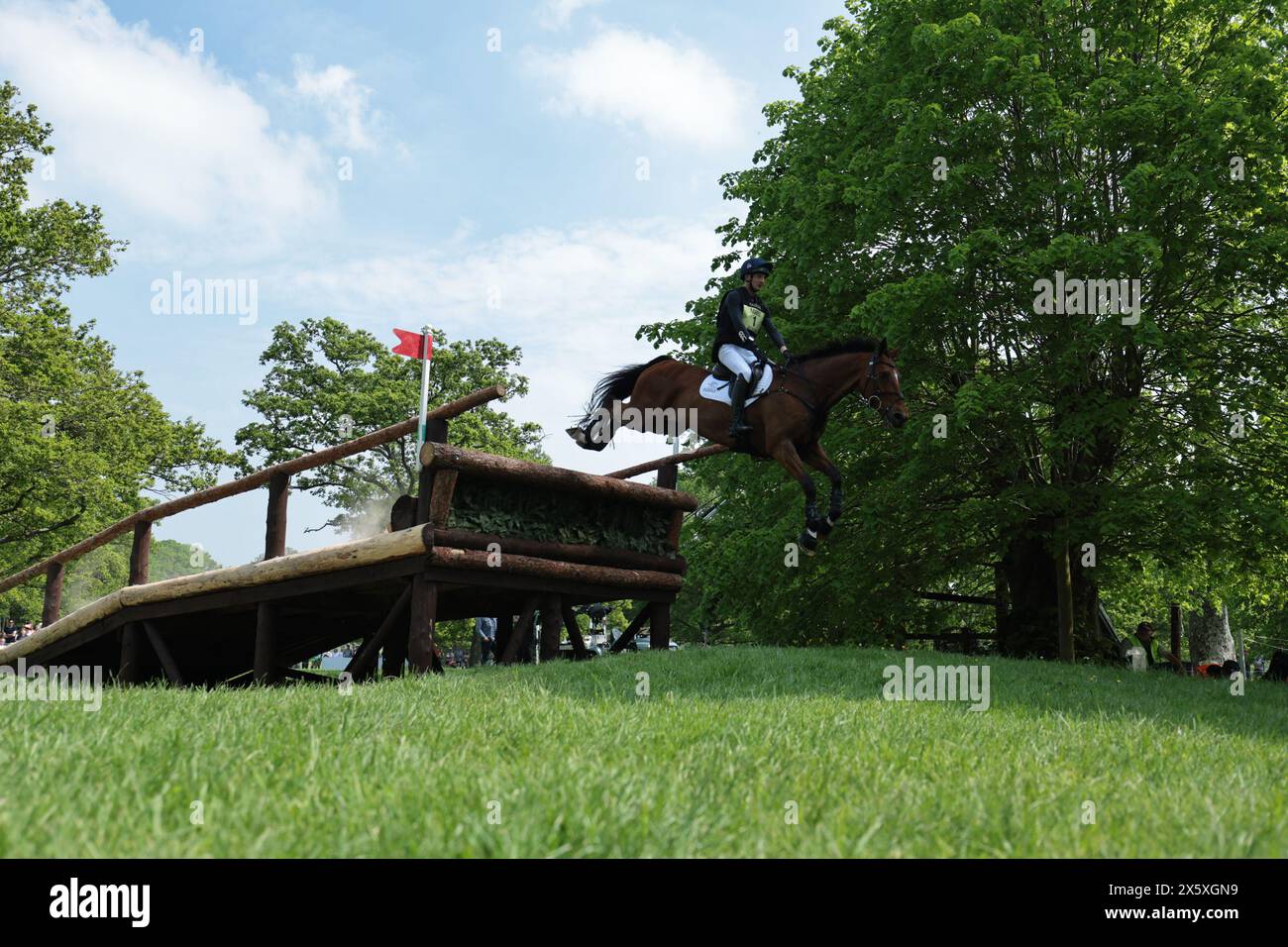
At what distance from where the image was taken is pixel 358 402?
39344 mm

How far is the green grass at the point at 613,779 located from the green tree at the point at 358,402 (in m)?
34.0

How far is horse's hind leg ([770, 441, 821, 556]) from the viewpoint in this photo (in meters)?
9.66

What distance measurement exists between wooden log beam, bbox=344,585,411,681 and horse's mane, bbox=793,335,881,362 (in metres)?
4.91

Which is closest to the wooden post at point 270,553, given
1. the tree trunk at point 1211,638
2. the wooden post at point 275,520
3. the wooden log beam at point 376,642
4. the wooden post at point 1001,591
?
the wooden post at point 275,520

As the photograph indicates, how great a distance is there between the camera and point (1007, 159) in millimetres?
17078

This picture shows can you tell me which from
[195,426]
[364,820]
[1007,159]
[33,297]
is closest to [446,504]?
[364,820]

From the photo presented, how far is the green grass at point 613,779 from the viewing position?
3.04m

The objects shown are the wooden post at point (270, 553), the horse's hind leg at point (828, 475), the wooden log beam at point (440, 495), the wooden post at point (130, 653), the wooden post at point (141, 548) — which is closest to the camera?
the horse's hind leg at point (828, 475)

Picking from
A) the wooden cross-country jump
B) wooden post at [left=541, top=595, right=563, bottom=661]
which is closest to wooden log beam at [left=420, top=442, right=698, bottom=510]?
the wooden cross-country jump

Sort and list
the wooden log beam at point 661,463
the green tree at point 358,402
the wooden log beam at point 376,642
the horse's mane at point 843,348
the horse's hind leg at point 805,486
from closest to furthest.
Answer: the horse's hind leg at point 805,486 → the horse's mane at point 843,348 → the wooden log beam at point 376,642 → the wooden log beam at point 661,463 → the green tree at point 358,402

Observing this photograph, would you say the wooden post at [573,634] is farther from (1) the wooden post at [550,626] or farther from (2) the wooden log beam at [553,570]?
(2) the wooden log beam at [553,570]

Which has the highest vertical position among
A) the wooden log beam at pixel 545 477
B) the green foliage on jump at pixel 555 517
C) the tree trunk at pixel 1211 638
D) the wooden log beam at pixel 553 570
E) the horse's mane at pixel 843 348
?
the horse's mane at pixel 843 348

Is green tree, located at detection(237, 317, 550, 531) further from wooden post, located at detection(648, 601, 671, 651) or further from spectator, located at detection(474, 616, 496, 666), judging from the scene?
wooden post, located at detection(648, 601, 671, 651)

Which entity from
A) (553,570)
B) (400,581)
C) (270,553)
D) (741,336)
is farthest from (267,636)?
(741,336)
